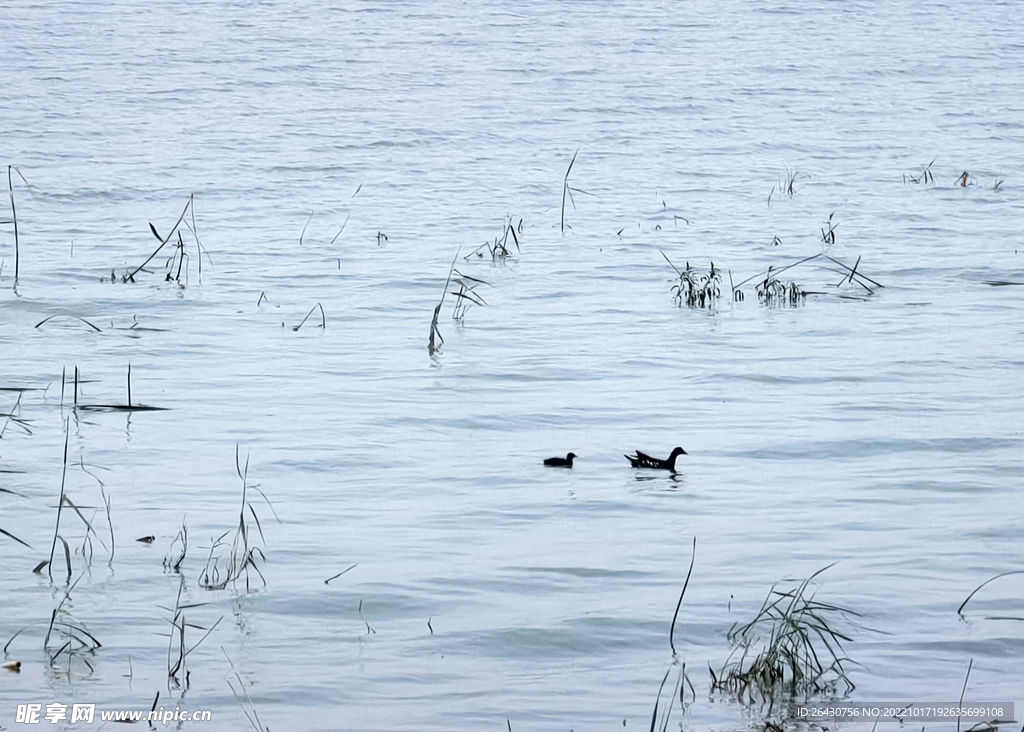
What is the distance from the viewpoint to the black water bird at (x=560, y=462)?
7.44 metres

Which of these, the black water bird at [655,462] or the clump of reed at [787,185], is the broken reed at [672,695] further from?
the clump of reed at [787,185]

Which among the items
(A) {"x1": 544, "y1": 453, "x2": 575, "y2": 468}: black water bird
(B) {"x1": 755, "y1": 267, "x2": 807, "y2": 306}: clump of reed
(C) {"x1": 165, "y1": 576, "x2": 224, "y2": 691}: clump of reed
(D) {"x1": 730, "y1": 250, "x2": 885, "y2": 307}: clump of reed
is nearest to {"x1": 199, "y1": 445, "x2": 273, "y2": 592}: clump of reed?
(C) {"x1": 165, "y1": 576, "x2": 224, "y2": 691}: clump of reed

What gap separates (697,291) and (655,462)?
4456mm

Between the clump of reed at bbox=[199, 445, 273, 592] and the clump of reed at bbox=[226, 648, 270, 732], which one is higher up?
the clump of reed at bbox=[199, 445, 273, 592]

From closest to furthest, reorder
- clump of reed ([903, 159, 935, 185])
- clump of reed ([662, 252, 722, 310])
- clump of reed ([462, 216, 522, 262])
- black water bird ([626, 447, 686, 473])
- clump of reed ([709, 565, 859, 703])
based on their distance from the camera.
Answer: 1. clump of reed ([709, 565, 859, 703])
2. black water bird ([626, 447, 686, 473])
3. clump of reed ([662, 252, 722, 310])
4. clump of reed ([462, 216, 522, 262])
5. clump of reed ([903, 159, 935, 185])

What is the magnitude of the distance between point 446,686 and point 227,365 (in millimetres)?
5011

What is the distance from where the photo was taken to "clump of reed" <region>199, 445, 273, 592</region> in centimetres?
580

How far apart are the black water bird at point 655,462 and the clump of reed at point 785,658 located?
187 centimetres

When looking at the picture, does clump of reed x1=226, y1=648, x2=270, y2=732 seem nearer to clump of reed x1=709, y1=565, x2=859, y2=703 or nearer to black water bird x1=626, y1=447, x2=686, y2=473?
clump of reed x1=709, y1=565, x2=859, y2=703

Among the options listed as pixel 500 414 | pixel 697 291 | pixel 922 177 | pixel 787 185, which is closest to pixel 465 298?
pixel 697 291

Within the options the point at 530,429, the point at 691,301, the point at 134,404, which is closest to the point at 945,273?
the point at 691,301

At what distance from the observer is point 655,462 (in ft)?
24.2

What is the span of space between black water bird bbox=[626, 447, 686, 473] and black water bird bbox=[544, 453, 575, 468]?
0.98 feet

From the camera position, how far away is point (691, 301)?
38.2 ft
